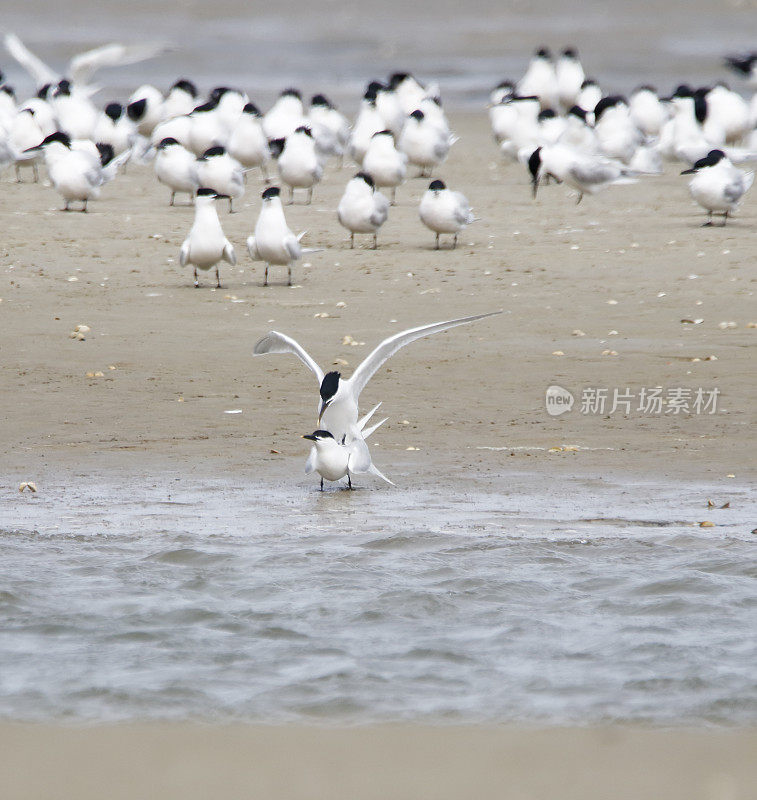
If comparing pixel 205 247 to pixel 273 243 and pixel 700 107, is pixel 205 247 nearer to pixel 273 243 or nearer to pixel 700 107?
pixel 273 243

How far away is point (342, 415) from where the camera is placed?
6781mm

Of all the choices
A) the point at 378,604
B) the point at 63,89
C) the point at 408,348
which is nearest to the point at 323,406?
the point at 378,604

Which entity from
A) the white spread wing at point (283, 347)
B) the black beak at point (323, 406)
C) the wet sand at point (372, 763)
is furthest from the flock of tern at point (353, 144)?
the wet sand at point (372, 763)

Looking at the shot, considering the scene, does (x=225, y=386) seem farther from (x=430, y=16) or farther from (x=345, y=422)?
(x=430, y=16)

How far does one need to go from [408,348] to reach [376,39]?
29063 mm

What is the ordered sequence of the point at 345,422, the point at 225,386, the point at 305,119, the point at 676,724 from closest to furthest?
the point at 676,724
the point at 345,422
the point at 225,386
the point at 305,119

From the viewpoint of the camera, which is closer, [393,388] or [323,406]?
[323,406]

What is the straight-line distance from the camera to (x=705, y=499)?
20.7 feet

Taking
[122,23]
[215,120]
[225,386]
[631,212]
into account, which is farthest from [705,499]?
[122,23]

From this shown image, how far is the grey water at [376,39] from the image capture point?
2975 cm

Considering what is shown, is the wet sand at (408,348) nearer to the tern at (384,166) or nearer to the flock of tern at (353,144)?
the flock of tern at (353,144)

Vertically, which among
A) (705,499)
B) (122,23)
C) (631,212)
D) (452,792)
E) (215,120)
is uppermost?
(122,23)

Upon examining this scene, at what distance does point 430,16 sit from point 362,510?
35.6m

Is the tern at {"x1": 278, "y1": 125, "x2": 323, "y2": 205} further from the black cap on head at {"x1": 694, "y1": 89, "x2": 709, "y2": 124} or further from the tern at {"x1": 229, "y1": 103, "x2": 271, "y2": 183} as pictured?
the black cap on head at {"x1": 694, "y1": 89, "x2": 709, "y2": 124}
